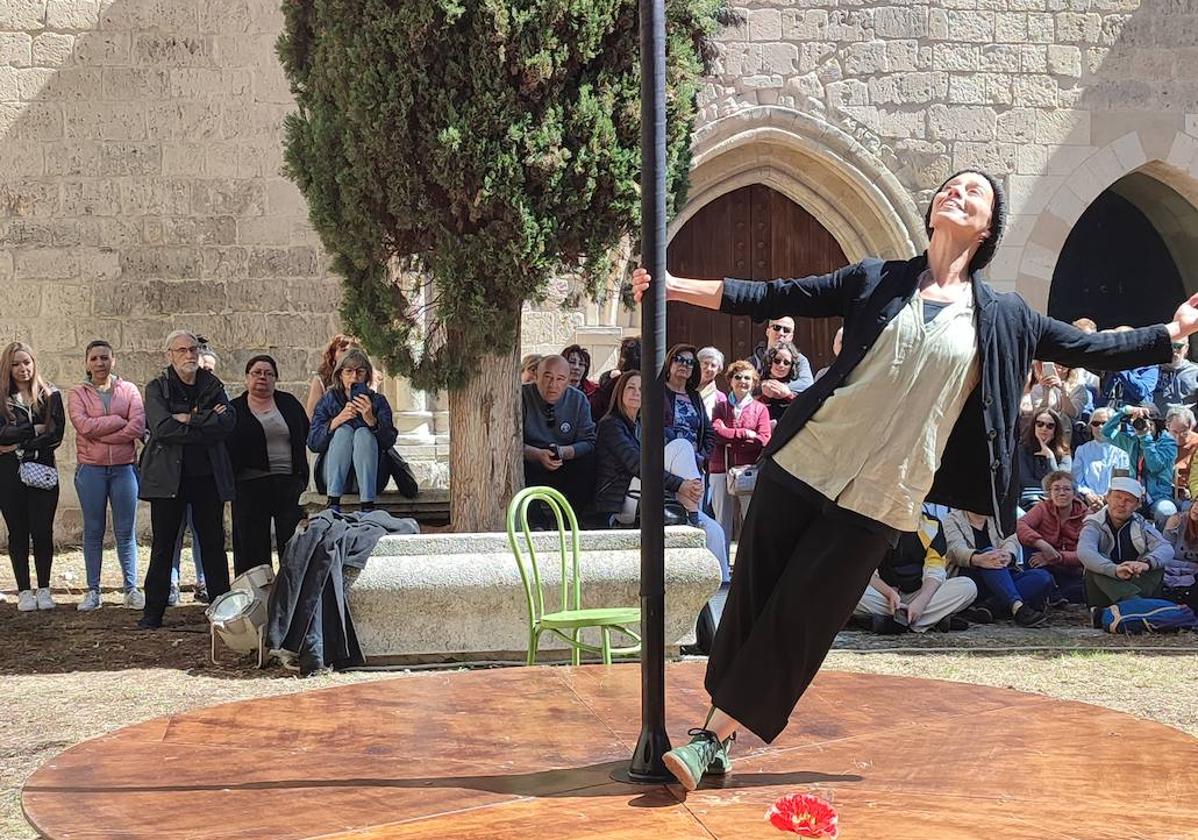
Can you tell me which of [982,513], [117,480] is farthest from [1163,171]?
[982,513]

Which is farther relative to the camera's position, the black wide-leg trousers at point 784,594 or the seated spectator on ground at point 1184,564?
the seated spectator on ground at point 1184,564

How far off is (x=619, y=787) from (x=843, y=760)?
47 cm

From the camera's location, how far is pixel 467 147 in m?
6.53

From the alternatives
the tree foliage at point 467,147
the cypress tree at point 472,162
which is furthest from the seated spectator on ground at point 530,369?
the tree foliage at point 467,147

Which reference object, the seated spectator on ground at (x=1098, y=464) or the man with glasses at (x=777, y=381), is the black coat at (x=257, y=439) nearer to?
the man with glasses at (x=777, y=381)

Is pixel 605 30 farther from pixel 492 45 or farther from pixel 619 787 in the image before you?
pixel 619 787

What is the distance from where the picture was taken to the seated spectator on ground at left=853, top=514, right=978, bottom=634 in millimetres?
7551

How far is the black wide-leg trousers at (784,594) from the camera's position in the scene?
2867 mm

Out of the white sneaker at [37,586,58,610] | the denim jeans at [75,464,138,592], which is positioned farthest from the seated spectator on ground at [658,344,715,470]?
the white sneaker at [37,586,58,610]

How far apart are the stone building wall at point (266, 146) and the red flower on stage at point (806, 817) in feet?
26.1

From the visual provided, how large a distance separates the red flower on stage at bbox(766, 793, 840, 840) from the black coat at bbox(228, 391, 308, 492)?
19.0 feet

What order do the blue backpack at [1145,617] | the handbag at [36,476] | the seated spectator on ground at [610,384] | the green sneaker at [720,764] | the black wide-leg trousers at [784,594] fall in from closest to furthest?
the green sneaker at [720,764] → the black wide-leg trousers at [784,594] → the blue backpack at [1145,617] → the handbag at [36,476] → the seated spectator on ground at [610,384]

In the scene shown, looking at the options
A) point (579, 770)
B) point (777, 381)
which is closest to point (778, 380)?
point (777, 381)

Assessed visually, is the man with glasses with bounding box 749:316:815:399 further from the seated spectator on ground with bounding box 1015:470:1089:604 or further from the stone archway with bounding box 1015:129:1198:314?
the stone archway with bounding box 1015:129:1198:314
